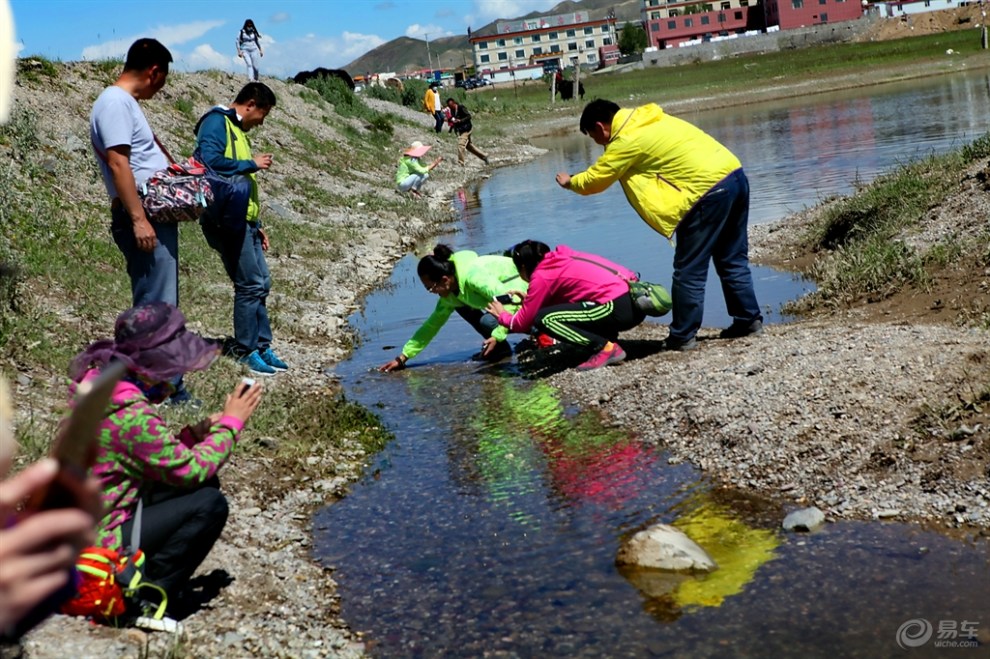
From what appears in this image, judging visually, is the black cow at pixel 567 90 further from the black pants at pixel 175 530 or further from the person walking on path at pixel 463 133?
the black pants at pixel 175 530

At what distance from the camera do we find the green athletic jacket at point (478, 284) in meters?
10.0

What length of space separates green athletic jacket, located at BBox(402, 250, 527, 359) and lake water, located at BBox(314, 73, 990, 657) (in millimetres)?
461

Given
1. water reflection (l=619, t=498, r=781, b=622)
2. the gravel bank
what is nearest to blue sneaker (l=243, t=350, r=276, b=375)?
the gravel bank

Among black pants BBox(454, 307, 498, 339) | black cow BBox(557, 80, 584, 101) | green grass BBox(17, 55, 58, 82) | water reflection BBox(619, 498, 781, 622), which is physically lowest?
water reflection BBox(619, 498, 781, 622)

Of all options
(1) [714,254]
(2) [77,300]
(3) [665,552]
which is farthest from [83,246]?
(3) [665,552]

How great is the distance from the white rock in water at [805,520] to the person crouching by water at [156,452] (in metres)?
2.67

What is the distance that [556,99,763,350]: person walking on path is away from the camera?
9125mm

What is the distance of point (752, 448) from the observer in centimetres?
663

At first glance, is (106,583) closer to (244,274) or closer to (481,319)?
(244,274)

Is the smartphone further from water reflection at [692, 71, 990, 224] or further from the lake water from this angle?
water reflection at [692, 71, 990, 224]

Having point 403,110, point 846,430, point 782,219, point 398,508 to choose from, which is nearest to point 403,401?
point 398,508

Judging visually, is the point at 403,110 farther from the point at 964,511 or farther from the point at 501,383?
the point at 964,511

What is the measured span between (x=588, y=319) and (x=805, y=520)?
4024 mm

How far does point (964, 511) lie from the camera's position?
5383 mm
